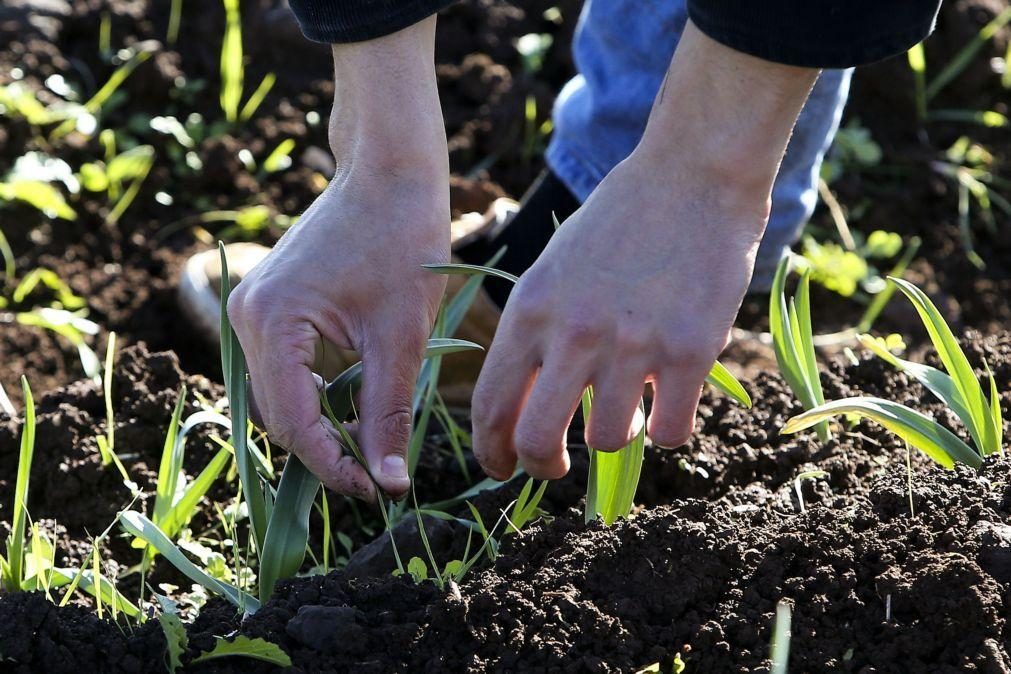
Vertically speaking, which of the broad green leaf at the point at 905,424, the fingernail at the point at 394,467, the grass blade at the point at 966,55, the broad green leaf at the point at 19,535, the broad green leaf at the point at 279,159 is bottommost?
the broad green leaf at the point at 19,535

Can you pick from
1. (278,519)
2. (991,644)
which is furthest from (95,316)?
(991,644)

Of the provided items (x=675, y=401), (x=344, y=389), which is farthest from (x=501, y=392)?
(x=344, y=389)

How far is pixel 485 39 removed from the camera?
3.05 metres

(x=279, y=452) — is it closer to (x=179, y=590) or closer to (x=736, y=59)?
(x=179, y=590)

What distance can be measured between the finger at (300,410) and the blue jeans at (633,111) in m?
1.04

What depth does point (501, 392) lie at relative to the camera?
1086 mm

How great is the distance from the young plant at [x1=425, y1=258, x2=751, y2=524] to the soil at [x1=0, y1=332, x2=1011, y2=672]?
0.11 feet

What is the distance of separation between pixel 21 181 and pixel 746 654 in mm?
1862

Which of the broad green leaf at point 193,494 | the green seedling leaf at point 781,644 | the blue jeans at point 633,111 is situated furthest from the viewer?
the blue jeans at point 633,111

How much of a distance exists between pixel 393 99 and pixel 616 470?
486 millimetres

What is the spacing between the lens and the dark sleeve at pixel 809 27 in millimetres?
1002

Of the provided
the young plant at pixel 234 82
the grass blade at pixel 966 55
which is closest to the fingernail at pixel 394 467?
the young plant at pixel 234 82

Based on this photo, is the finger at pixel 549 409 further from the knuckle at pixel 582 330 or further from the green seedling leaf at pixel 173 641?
the green seedling leaf at pixel 173 641

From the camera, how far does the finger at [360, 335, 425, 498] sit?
3.94 feet
